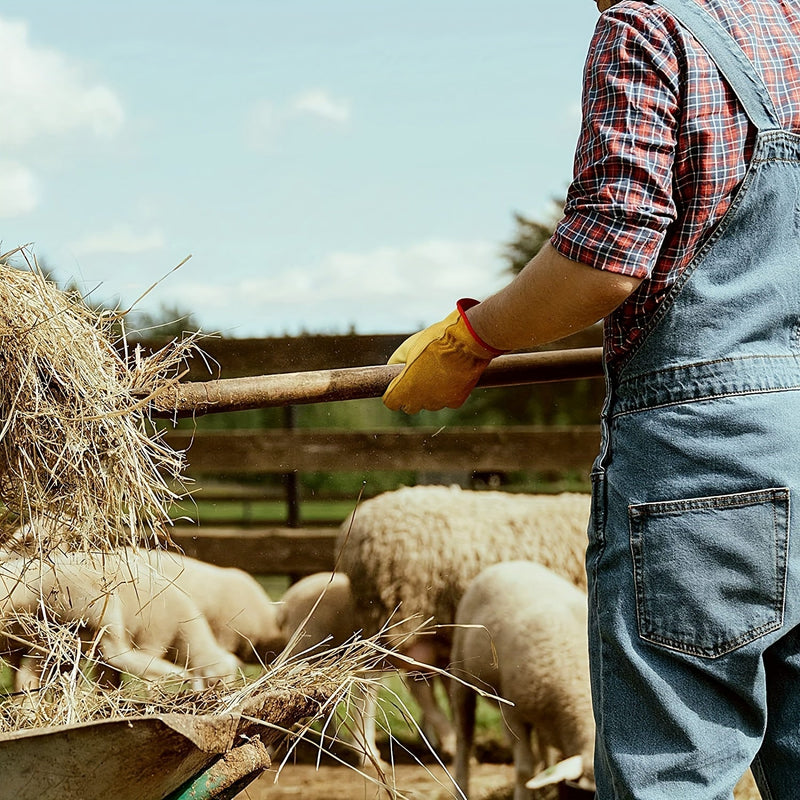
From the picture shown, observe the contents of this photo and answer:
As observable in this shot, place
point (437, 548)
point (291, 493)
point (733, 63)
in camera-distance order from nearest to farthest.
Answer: point (733, 63) < point (437, 548) < point (291, 493)

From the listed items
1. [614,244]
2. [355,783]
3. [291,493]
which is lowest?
[355,783]

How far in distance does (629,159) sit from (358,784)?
3144 millimetres

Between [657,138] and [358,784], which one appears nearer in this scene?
[657,138]

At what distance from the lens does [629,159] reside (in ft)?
3.92

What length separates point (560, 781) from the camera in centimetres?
267

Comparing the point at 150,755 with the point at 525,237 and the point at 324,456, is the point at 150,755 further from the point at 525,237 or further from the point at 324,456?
the point at 525,237

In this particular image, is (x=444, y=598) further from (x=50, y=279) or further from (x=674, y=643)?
(x=674, y=643)

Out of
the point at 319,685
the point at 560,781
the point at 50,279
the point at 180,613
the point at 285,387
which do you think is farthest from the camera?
the point at 180,613

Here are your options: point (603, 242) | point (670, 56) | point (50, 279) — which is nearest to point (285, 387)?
point (50, 279)

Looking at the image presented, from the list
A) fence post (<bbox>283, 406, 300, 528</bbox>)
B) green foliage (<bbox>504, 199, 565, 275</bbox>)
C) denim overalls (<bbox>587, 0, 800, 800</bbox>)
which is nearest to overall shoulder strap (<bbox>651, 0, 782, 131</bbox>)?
denim overalls (<bbox>587, 0, 800, 800</bbox>)

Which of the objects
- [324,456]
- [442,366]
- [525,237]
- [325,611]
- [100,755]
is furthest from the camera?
[525,237]

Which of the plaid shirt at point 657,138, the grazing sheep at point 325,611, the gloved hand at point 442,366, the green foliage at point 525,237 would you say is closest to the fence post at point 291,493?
the grazing sheep at point 325,611

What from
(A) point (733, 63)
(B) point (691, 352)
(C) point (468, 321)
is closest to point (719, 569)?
(B) point (691, 352)

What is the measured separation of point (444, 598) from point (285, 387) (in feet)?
Result: 7.44
